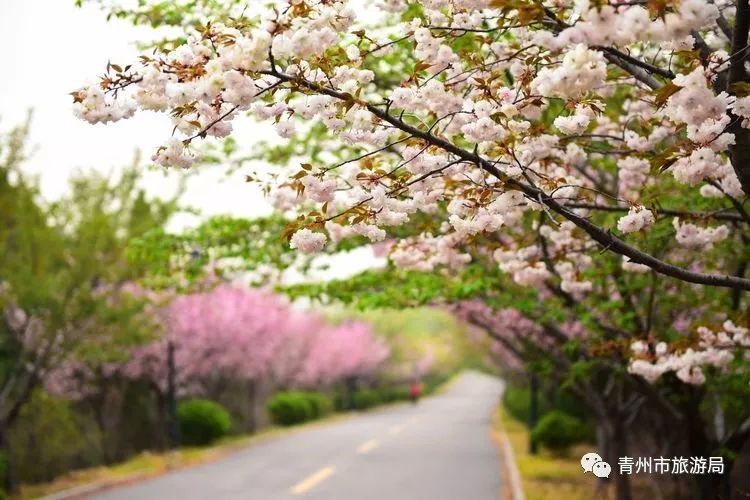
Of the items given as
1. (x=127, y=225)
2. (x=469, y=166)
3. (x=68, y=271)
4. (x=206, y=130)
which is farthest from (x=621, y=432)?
(x=127, y=225)

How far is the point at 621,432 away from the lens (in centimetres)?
1047

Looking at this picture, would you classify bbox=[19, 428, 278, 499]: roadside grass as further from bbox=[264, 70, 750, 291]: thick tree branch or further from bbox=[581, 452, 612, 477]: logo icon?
bbox=[264, 70, 750, 291]: thick tree branch

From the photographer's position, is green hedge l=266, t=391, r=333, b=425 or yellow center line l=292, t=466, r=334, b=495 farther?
green hedge l=266, t=391, r=333, b=425

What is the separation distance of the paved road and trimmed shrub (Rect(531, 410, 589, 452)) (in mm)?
1324

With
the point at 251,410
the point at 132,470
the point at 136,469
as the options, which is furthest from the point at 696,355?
the point at 251,410

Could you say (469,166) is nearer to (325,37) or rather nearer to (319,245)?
(319,245)

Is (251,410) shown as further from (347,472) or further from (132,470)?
(347,472)

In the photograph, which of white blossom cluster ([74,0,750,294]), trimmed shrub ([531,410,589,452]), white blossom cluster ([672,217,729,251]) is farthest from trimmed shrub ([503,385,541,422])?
white blossom cluster ([74,0,750,294])

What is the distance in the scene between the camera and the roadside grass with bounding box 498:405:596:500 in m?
12.1

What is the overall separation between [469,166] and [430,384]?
2897 inches

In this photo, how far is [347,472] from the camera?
1577cm

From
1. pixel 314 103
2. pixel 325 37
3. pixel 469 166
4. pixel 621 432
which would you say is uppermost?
pixel 325 37

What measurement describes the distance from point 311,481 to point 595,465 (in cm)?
607

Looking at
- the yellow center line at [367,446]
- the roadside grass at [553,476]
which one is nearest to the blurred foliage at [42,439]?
the yellow center line at [367,446]
